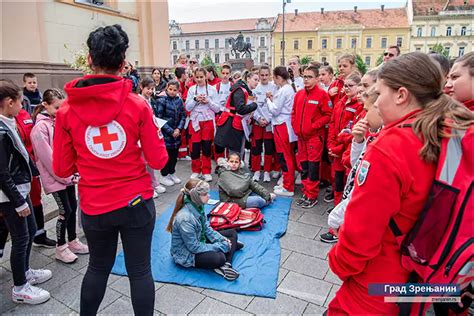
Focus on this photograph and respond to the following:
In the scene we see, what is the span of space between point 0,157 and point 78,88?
4.06ft

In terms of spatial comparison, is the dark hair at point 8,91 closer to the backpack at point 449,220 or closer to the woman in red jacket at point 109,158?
the woman in red jacket at point 109,158

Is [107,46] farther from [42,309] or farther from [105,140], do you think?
[42,309]

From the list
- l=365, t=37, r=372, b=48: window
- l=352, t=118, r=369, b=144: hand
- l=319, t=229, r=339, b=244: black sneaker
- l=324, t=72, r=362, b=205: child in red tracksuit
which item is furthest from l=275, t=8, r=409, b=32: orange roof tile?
l=352, t=118, r=369, b=144: hand

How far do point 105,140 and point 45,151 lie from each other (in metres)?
1.69

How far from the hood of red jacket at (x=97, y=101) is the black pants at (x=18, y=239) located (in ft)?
4.54

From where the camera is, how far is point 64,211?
347cm

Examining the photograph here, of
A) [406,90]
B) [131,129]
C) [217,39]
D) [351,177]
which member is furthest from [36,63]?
[217,39]

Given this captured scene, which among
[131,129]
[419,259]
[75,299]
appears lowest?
[75,299]

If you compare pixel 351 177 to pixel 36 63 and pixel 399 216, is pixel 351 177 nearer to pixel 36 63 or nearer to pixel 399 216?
pixel 399 216

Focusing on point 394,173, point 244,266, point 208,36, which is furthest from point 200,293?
point 208,36

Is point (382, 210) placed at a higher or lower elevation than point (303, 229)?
higher

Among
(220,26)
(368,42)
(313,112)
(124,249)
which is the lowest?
(124,249)

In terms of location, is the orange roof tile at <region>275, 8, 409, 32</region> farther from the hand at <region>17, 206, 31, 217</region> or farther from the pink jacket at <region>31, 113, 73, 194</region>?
the hand at <region>17, 206, 31, 217</region>

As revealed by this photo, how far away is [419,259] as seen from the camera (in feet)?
4.16
